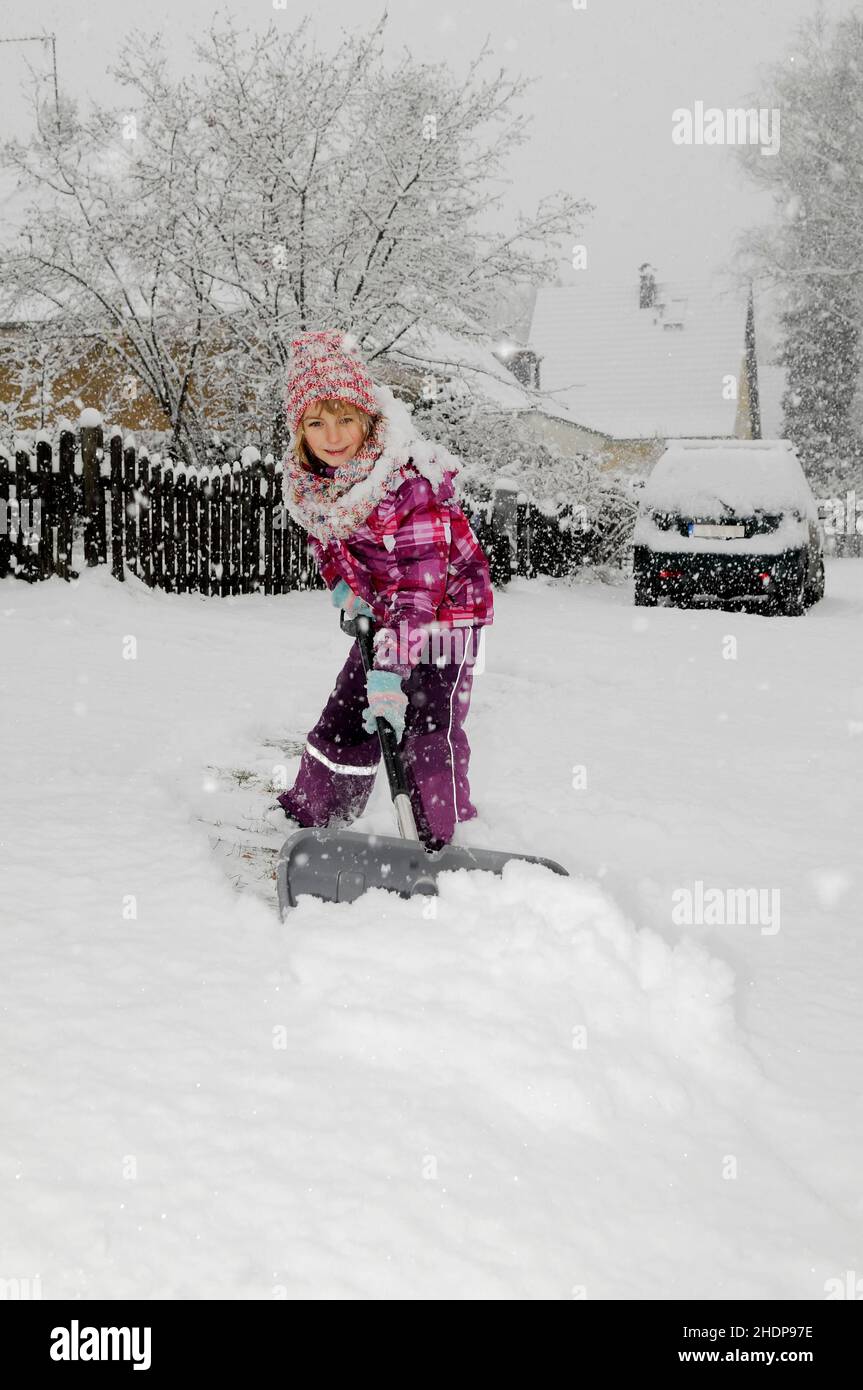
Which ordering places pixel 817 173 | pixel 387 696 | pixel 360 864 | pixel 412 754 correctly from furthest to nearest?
1. pixel 817 173
2. pixel 412 754
3. pixel 387 696
4. pixel 360 864

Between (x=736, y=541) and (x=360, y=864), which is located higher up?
(x=736, y=541)

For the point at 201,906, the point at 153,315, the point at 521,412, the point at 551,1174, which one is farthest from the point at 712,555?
the point at 551,1174

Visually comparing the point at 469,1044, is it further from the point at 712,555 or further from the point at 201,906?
the point at 712,555

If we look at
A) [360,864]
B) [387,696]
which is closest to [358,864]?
[360,864]

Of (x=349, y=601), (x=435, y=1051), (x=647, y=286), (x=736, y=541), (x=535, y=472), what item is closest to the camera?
(x=435, y=1051)

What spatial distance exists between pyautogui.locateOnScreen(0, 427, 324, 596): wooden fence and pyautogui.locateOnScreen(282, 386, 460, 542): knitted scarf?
14.4ft

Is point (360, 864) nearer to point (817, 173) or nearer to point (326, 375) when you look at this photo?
point (326, 375)

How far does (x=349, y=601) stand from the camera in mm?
3285

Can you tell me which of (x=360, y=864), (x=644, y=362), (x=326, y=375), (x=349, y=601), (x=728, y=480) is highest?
(x=644, y=362)

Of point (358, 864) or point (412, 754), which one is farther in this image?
point (412, 754)

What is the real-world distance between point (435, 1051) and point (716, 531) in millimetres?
7505

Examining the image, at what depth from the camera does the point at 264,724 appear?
4477 millimetres

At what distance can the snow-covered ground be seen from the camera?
4.74 feet

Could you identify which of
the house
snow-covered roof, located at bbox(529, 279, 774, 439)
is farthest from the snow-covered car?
snow-covered roof, located at bbox(529, 279, 774, 439)
